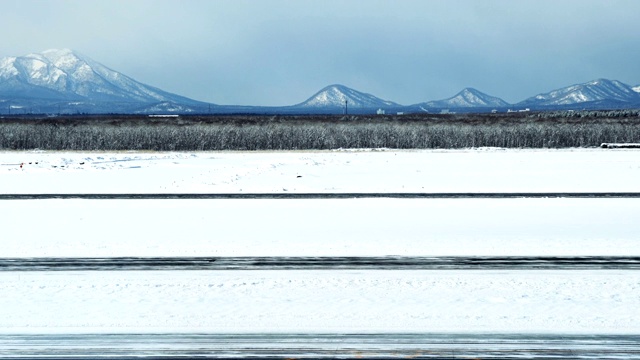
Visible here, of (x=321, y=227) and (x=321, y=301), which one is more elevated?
(x=321, y=301)

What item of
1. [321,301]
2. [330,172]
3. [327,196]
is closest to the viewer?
[321,301]

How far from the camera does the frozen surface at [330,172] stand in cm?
2647

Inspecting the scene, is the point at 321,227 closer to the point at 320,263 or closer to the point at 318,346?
the point at 320,263

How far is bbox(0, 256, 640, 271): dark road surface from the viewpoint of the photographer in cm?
1227

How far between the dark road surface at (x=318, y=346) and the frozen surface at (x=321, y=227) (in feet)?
16.7

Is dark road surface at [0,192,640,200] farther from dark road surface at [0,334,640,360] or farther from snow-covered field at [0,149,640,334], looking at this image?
dark road surface at [0,334,640,360]

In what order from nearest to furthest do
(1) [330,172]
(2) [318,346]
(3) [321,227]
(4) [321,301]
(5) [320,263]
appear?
1. (2) [318,346]
2. (4) [321,301]
3. (5) [320,263]
4. (3) [321,227]
5. (1) [330,172]

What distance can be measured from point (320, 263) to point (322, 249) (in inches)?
57.0

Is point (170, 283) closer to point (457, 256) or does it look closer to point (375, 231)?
point (457, 256)

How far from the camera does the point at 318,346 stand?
812 centimetres

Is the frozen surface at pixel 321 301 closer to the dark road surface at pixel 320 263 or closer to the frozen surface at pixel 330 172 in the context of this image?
the dark road surface at pixel 320 263

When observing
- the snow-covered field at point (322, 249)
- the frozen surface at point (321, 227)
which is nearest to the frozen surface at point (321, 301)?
the snow-covered field at point (322, 249)

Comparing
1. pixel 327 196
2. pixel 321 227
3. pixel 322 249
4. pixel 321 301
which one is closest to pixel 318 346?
pixel 321 301

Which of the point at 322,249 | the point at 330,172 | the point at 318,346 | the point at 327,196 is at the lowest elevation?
the point at 330,172
